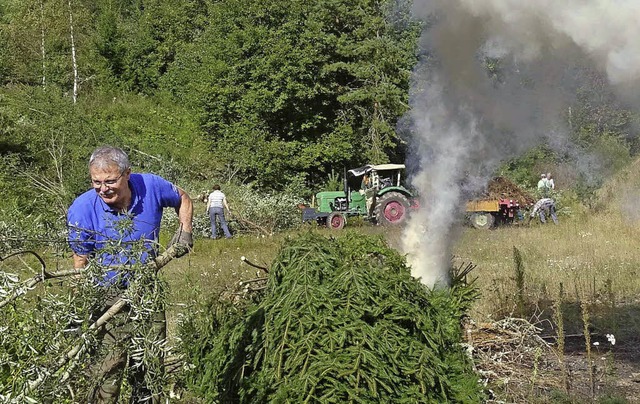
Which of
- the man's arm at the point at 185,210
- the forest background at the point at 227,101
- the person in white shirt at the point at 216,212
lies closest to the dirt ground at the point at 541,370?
the man's arm at the point at 185,210

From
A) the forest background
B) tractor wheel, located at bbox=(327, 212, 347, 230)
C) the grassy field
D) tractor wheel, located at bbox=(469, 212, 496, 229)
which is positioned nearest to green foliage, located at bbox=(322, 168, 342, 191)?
the forest background

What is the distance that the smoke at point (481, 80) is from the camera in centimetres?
669

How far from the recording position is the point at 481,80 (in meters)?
7.62

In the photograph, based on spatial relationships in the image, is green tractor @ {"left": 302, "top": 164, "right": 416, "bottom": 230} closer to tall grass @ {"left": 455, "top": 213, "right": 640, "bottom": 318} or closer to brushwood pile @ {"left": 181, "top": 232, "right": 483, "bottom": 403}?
tall grass @ {"left": 455, "top": 213, "right": 640, "bottom": 318}

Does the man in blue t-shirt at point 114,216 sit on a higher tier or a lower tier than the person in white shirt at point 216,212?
lower

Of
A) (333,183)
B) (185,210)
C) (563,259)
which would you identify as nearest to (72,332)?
(185,210)

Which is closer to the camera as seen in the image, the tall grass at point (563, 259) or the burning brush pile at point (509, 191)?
the tall grass at point (563, 259)

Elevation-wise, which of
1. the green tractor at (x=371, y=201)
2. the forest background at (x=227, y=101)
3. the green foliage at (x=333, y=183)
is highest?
the forest background at (x=227, y=101)

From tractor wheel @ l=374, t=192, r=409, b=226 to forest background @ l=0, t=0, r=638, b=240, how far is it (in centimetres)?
155

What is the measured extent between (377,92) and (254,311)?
1467 cm

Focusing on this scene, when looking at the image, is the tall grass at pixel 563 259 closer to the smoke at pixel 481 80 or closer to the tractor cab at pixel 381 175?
the smoke at pixel 481 80

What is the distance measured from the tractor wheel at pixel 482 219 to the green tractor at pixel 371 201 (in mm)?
2560

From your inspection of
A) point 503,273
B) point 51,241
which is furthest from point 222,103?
point 51,241

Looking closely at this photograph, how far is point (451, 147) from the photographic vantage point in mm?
7570
